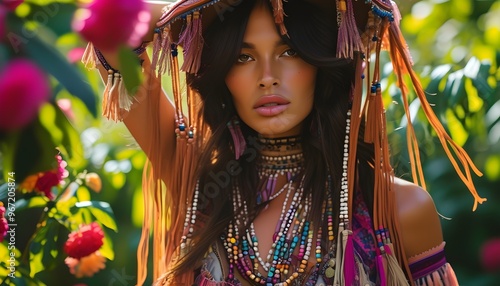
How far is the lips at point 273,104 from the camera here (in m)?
2.02

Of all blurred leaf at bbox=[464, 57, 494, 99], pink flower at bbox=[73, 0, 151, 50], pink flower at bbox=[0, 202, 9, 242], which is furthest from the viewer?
blurred leaf at bbox=[464, 57, 494, 99]

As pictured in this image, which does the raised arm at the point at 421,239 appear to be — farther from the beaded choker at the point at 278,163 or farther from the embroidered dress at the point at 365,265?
the beaded choker at the point at 278,163

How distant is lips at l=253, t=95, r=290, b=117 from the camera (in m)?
2.02

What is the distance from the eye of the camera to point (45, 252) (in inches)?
81.4

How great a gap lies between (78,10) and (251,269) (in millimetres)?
890

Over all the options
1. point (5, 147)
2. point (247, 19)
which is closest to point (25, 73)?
point (5, 147)

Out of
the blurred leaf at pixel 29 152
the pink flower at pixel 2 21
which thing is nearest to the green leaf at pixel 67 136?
the blurred leaf at pixel 29 152

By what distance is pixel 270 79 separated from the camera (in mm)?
2010

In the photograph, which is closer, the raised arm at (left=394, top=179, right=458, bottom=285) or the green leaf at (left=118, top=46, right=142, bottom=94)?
the green leaf at (left=118, top=46, right=142, bottom=94)

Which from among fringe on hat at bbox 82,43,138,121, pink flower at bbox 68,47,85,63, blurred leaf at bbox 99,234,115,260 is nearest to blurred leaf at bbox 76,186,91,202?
blurred leaf at bbox 99,234,115,260

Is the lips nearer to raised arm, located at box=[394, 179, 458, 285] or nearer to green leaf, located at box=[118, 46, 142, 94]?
raised arm, located at box=[394, 179, 458, 285]

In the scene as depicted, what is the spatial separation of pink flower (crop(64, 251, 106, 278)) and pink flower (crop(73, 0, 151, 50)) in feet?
2.85

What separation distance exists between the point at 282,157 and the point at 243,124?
14 centimetres

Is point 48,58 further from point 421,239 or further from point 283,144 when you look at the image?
point 421,239
